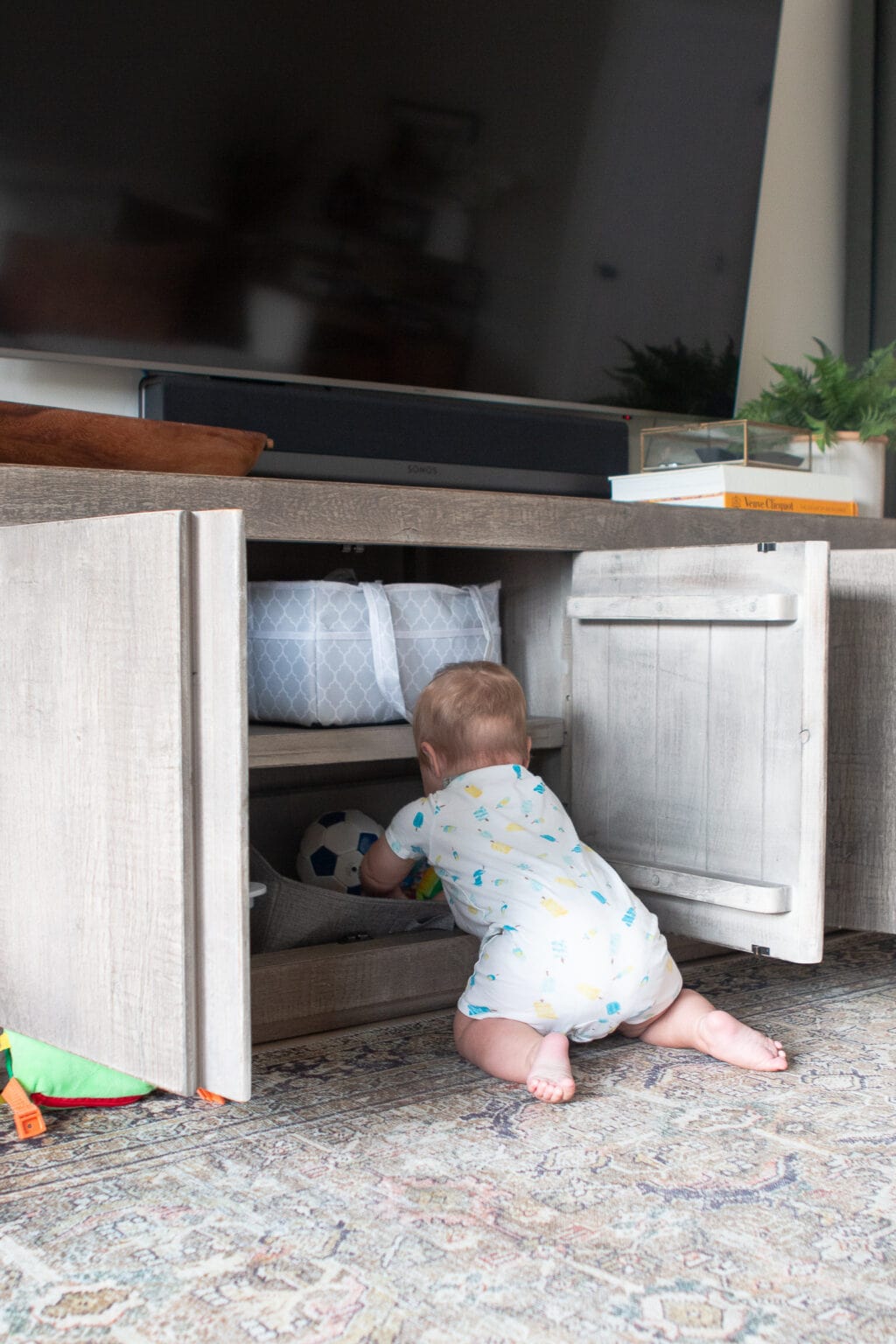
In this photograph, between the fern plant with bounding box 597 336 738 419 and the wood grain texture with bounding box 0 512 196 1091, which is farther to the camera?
the fern plant with bounding box 597 336 738 419

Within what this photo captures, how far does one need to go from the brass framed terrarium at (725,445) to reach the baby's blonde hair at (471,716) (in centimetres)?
86

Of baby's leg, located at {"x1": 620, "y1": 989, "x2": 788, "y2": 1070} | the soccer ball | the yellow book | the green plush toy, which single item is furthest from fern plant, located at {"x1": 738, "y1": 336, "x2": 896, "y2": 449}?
the green plush toy

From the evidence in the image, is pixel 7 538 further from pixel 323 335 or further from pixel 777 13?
pixel 777 13

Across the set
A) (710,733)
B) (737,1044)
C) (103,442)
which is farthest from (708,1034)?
(103,442)

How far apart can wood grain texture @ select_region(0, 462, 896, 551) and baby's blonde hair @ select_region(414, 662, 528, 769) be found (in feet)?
0.55

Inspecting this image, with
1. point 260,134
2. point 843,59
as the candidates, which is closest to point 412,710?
point 260,134

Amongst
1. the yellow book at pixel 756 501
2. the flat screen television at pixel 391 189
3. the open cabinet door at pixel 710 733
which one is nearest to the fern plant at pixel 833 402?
the flat screen television at pixel 391 189

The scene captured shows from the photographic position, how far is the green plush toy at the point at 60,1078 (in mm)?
1235

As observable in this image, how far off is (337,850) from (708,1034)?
0.63 m

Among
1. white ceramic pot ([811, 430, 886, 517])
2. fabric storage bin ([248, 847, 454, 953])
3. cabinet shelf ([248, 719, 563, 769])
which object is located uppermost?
white ceramic pot ([811, 430, 886, 517])

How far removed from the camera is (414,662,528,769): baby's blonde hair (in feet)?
5.00

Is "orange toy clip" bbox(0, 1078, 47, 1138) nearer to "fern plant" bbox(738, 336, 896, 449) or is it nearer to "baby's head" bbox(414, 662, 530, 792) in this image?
"baby's head" bbox(414, 662, 530, 792)

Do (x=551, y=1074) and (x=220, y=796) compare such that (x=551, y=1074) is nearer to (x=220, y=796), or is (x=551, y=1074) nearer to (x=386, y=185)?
(x=220, y=796)

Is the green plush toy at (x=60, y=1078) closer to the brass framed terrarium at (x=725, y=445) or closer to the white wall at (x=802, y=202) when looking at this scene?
the brass framed terrarium at (x=725, y=445)
